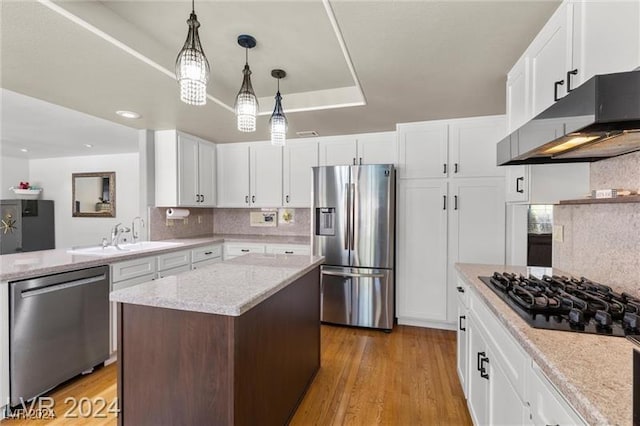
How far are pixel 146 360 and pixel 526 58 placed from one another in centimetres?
251

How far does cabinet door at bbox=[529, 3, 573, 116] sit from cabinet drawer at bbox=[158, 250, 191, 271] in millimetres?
3218

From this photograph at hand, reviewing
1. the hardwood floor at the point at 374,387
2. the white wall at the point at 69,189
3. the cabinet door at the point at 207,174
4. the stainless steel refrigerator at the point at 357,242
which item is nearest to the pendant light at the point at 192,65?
the hardwood floor at the point at 374,387

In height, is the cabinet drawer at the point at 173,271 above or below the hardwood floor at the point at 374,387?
above

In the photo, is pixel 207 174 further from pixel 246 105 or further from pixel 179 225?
pixel 246 105

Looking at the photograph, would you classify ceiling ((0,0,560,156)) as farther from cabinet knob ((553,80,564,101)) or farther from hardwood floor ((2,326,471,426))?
hardwood floor ((2,326,471,426))

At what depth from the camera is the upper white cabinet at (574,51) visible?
0.99m

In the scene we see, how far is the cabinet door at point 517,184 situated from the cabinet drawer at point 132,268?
3042 millimetres

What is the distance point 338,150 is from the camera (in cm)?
378

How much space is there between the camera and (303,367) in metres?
2.08

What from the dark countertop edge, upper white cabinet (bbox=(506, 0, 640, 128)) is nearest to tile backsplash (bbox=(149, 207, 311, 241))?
upper white cabinet (bbox=(506, 0, 640, 128))

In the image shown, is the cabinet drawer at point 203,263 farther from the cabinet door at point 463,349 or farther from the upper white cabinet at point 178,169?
the cabinet door at point 463,349

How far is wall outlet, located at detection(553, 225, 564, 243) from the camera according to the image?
198cm

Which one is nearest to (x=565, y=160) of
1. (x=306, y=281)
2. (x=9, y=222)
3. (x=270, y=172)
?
(x=306, y=281)

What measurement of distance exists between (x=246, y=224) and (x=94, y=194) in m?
3.64
